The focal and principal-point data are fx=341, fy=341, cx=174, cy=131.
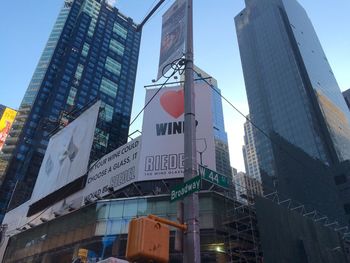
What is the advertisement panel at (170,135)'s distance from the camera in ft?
88.1

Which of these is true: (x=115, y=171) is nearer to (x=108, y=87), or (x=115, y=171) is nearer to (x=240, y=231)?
(x=240, y=231)

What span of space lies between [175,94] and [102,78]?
4851 inches

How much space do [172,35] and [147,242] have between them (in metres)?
7.62

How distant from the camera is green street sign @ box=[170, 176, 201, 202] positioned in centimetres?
667

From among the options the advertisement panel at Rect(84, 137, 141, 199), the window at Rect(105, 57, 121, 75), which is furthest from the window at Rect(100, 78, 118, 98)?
the advertisement panel at Rect(84, 137, 141, 199)

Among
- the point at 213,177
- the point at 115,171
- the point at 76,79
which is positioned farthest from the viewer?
the point at 76,79

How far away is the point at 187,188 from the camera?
271 inches

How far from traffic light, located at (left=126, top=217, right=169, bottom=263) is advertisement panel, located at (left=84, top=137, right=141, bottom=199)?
23005 mm

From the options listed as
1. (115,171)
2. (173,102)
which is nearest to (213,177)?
(173,102)

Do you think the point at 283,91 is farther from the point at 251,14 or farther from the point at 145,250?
the point at 145,250

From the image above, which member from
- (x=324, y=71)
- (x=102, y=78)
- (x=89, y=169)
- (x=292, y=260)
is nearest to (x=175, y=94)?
(x=89, y=169)

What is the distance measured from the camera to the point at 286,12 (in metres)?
152

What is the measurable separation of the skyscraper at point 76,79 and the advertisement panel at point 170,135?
2910 inches

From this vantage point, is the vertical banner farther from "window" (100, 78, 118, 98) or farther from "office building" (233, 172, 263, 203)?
"window" (100, 78, 118, 98)
